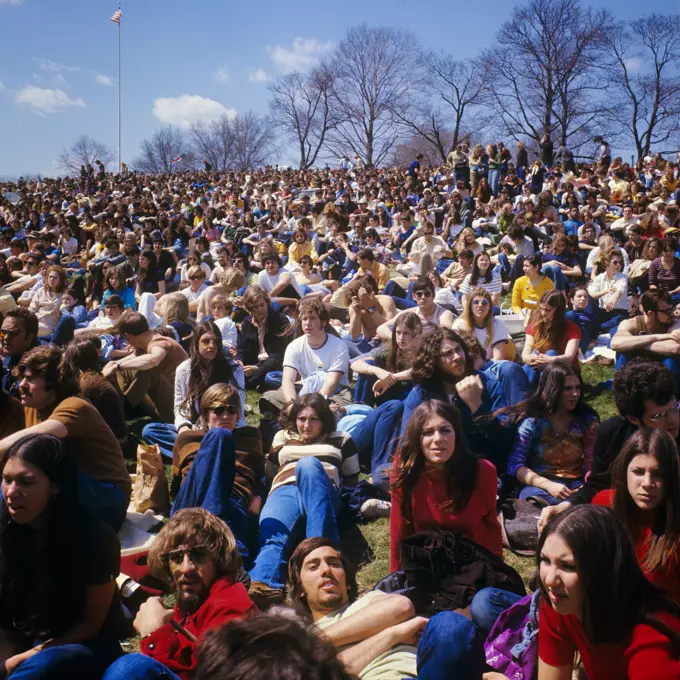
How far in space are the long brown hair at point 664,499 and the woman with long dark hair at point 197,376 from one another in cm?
322

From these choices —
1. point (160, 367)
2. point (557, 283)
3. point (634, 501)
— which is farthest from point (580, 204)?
point (634, 501)

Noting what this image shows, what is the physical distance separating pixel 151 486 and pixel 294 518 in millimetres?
1243

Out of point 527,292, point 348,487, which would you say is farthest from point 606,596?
point 527,292

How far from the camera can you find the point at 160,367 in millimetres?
6473

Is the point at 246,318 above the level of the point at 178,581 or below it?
above

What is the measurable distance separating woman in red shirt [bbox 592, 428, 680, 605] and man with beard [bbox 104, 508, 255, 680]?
1.59m

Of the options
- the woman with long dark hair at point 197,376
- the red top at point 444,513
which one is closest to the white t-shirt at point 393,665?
the red top at point 444,513

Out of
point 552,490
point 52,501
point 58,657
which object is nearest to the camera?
point 58,657

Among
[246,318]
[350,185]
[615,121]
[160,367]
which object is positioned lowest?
[160,367]

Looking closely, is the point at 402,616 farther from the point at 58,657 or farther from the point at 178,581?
the point at 58,657

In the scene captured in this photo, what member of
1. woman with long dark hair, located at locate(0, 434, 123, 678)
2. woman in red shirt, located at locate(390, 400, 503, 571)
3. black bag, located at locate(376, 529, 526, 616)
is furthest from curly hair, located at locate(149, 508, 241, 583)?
woman in red shirt, located at locate(390, 400, 503, 571)

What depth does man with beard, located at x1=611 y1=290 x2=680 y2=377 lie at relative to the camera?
19.4 feet

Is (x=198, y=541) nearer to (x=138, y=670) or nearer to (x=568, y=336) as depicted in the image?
(x=138, y=670)

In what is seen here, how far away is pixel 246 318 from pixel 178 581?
4.96 m
